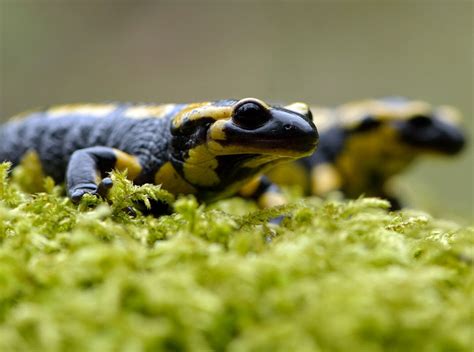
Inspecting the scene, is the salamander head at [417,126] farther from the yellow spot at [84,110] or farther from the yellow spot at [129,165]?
the yellow spot at [129,165]

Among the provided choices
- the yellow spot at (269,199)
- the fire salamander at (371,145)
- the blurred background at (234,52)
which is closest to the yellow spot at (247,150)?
the yellow spot at (269,199)

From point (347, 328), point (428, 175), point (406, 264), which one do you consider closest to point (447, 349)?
point (347, 328)

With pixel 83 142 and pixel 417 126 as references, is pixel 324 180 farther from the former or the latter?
pixel 83 142

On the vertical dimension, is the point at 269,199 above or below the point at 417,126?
above

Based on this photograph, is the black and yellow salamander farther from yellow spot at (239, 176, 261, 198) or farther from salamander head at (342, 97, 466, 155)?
salamander head at (342, 97, 466, 155)

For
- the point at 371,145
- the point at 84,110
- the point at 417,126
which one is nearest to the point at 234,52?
the point at 371,145

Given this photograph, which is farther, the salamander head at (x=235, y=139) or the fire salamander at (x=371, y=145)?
the fire salamander at (x=371, y=145)
